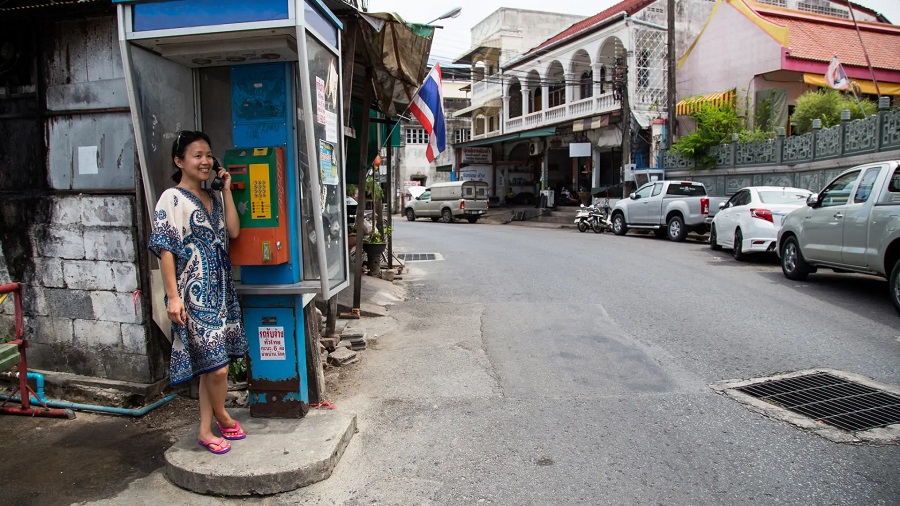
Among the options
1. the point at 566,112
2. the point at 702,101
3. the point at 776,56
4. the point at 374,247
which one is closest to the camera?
the point at 374,247

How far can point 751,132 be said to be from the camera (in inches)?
754

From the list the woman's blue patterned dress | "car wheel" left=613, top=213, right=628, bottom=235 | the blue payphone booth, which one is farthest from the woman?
"car wheel" left=613, top=213, right=628, bottom=235

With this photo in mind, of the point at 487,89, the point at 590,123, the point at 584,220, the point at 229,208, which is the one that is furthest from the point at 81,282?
the point at 487,89

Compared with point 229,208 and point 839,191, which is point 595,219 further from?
point 229,208

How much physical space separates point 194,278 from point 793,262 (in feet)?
30.2

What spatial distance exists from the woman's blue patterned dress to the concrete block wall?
137cm

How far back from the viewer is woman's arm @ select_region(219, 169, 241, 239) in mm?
3691

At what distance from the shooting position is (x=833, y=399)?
4.48 meters

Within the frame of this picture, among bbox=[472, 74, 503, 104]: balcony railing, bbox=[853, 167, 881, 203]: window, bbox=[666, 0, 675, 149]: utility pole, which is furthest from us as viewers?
bbox=[472, 74, 503, 104]: balcony railing

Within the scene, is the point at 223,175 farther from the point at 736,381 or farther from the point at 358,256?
the point at 736,381

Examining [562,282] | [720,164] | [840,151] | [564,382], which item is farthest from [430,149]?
[720,164]

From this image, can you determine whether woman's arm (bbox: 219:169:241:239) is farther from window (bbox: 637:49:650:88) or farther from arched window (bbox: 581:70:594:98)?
arched window (bbox: 581:70:594:98)

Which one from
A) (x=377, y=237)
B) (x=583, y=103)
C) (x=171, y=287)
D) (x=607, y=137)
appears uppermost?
(x=583, y=103)

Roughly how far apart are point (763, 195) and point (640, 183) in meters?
10.1
